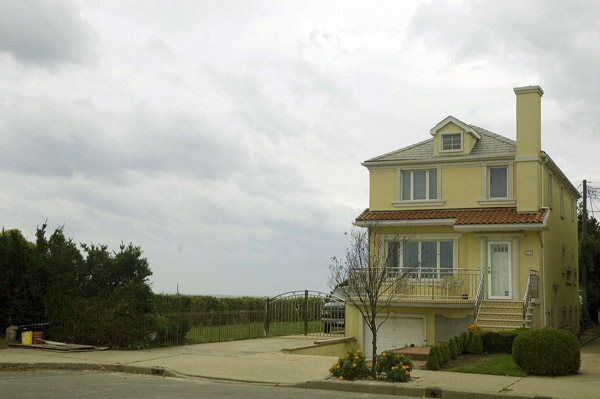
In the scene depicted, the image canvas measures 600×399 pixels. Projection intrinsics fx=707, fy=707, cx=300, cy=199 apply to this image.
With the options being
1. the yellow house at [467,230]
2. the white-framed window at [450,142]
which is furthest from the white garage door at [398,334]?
the white-framed window at [450,142]

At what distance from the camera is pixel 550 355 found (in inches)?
627

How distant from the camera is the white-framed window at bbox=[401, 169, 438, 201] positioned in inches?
1132

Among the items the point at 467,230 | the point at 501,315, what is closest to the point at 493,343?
the point at 501,315

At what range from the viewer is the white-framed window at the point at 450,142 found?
93.5ft

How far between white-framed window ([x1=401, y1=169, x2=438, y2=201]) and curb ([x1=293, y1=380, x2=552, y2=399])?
15449 mm

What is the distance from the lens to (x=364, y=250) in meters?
20.5

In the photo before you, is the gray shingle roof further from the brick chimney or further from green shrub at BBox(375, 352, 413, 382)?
green shrub at BBox(375, 352, 413, 382)

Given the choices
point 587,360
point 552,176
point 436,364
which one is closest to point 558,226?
point 552,176

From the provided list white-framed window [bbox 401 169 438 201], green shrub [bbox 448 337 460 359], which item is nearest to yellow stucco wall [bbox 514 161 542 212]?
white-framed window [bbox 401 169 438 201]

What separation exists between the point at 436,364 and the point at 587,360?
17.7 ft

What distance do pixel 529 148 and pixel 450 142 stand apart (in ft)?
11.1

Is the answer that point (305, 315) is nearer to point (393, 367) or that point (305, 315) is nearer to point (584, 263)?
point (393, 367)

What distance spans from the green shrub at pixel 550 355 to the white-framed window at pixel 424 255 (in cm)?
1048

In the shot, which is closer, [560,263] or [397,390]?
[397,390]
